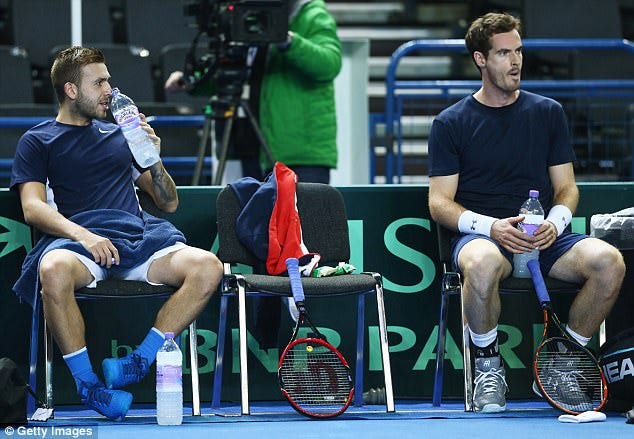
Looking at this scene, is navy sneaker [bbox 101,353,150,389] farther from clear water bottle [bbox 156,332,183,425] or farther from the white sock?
the white sock

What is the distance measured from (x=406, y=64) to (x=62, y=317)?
5.94m

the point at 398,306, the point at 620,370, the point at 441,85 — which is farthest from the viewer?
the point at 441,85

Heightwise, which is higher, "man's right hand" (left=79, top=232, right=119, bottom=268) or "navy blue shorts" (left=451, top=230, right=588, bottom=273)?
"man's right hand" (left=79, top=232, right=119, bottom=268)

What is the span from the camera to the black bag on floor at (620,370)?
564 cm

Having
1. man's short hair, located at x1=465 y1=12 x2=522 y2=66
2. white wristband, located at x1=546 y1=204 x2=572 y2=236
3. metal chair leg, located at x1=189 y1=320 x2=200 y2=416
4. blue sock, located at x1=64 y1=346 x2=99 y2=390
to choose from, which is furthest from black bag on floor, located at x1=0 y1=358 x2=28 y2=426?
man's short hair, located at x1=465 y1=12 x2=522 y2=66

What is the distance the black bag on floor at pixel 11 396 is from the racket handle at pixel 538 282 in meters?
2.13

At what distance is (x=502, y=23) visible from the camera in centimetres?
616

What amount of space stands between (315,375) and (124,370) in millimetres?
779

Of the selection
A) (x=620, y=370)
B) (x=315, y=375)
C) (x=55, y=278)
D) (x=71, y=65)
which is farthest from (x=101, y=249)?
(x=620, y=370)

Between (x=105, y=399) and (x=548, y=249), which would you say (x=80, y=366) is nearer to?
(x=105, y=399)

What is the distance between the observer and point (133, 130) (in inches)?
229

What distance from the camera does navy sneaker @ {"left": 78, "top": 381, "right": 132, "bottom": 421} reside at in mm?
5461

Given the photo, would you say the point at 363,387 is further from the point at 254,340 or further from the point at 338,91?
the point at 338,91

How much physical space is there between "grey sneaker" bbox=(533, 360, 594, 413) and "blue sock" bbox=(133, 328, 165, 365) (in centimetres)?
158
